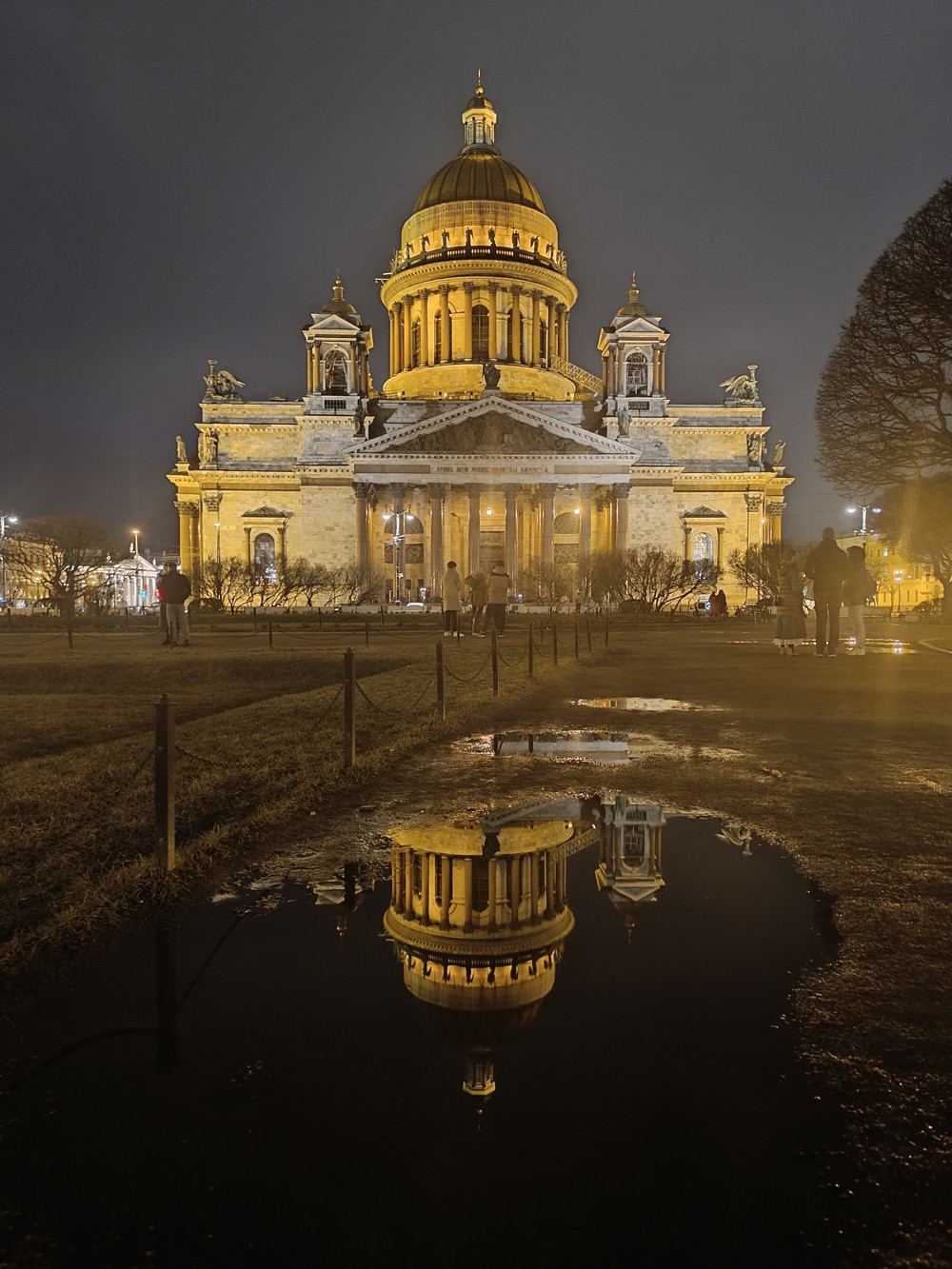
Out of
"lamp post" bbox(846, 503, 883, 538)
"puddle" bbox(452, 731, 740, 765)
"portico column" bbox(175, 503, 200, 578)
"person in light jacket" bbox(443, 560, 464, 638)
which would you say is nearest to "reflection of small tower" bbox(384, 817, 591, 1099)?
"puddle" bbox(452, 731, 740, 765)

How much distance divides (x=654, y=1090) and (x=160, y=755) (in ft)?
10.6

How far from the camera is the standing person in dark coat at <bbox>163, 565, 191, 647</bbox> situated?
22.3 m

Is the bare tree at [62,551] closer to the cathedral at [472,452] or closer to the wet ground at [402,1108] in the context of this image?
Result: the cathedral at [472,452]

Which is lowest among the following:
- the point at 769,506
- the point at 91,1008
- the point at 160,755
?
the point at 91,1008

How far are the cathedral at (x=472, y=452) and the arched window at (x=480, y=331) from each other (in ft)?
0.42

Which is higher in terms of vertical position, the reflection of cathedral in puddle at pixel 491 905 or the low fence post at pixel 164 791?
the low fence post at pixel 164 791

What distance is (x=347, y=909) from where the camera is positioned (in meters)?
4.27

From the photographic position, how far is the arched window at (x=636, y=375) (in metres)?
64.2

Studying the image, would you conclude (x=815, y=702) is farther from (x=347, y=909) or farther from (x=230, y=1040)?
(x=230, y=1040)

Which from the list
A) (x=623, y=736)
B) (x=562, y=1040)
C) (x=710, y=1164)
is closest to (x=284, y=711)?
(x=623, y=736)

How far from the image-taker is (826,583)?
60.6 ft

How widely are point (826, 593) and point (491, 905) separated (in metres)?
16.8

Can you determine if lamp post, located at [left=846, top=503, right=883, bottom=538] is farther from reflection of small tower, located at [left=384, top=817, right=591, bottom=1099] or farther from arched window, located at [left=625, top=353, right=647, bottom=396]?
reflection of small tower, located at [left=384, top=817, right=591, bottom=1099]

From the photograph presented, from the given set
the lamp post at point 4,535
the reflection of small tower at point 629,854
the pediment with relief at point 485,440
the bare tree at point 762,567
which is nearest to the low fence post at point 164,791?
the reflection of small tower at point 629,854
